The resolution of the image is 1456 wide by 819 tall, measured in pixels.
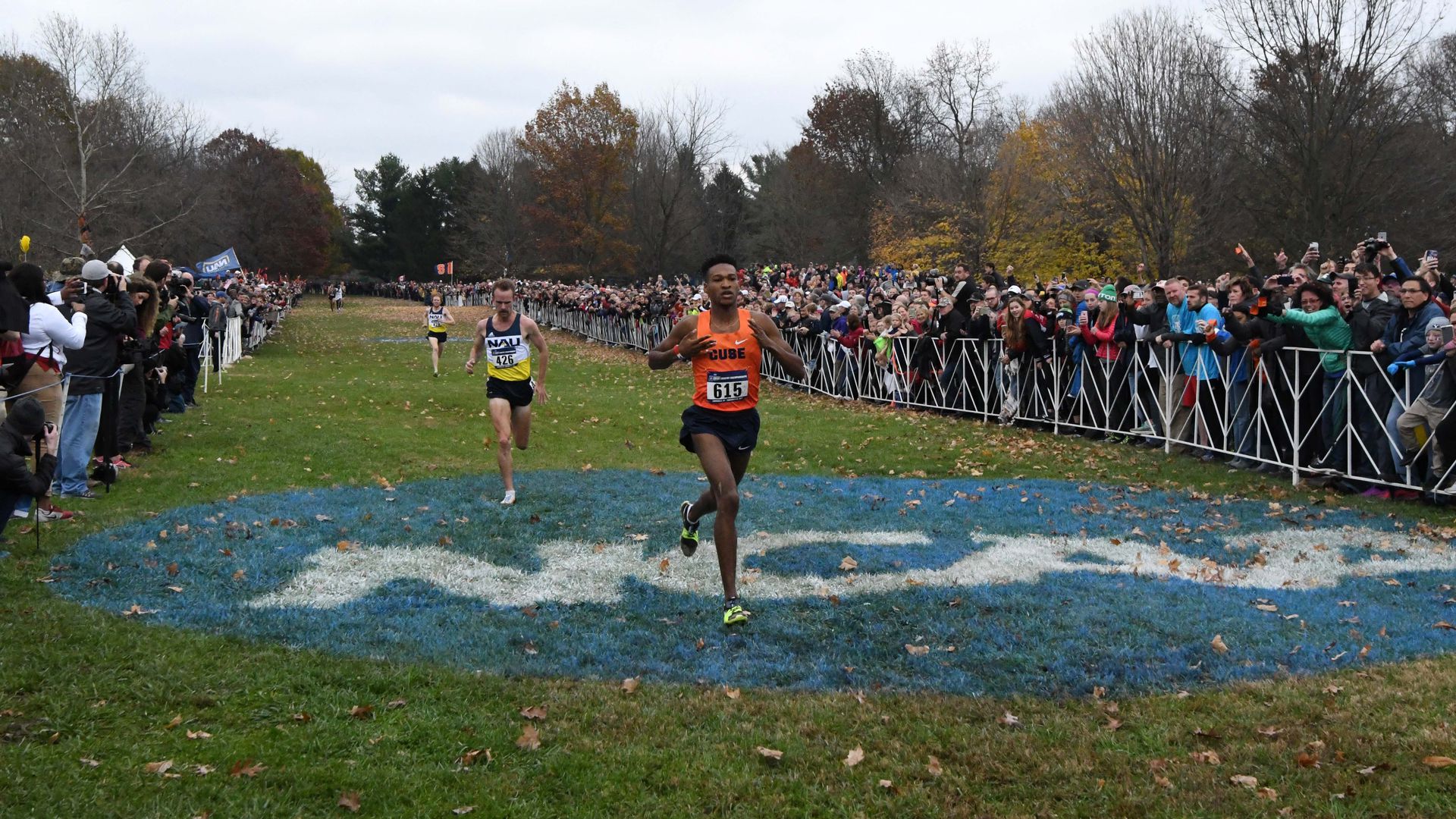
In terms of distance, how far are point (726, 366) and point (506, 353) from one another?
15.7 feet

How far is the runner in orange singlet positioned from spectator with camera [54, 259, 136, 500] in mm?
6568

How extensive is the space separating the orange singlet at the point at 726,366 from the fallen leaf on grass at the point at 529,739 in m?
2.77

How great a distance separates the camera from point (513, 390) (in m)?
11.7

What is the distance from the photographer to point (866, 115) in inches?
2377

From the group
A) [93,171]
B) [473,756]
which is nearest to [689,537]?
[473,756]

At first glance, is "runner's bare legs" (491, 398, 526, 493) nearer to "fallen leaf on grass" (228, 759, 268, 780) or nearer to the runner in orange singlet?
the runner in orange singlet

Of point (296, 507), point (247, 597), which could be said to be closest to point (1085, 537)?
point (247, 597)

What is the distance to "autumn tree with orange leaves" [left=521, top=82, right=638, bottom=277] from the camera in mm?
73000

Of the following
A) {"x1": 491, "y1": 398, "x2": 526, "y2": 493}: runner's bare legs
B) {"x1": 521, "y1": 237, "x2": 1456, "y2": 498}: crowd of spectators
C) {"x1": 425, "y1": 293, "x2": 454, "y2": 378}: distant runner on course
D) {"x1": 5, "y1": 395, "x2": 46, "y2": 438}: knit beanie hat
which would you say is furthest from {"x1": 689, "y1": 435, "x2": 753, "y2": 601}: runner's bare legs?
{"x1": 425, "y1": 293, "x2": 454, "y2": 378}: distant runner on course

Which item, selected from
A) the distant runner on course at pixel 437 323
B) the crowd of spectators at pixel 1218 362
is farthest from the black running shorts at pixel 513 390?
the distant runner on course at pixel 437 323

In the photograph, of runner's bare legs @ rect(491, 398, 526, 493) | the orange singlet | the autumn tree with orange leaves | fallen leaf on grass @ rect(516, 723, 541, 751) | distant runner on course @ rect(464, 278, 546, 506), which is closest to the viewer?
fallen leaf on grass @ rect(516, 723, 541, 751)

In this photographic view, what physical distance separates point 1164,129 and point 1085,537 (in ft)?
93.4

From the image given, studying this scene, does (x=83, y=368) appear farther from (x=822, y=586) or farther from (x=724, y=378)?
(x=822, y=586)

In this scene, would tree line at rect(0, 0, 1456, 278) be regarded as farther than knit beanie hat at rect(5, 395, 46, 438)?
Yes
